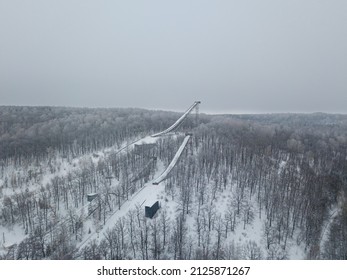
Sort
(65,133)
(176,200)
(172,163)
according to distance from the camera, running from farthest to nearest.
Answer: (65,133) < (172,163) < (176,200)

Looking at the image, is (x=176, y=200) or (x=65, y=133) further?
(x=65, y=133)

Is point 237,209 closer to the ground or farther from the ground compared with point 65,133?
closer to the ground

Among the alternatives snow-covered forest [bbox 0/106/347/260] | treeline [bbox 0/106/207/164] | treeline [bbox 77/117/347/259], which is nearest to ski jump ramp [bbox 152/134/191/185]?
snow-covered forest [bbox 0/106/347/260]


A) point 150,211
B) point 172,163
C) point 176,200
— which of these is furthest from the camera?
point 172,163

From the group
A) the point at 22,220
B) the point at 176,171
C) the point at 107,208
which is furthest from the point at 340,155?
the point at 22,220

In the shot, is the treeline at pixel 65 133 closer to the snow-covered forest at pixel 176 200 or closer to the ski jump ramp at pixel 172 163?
the snow-covered forest at pixel 176 200

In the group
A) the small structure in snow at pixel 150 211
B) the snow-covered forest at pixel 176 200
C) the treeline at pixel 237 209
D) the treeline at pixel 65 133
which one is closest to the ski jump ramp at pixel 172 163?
the snow-covered forest at pixel 176 200

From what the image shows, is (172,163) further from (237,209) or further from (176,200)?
(237,209)

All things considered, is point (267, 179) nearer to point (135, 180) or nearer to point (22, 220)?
point (135, 180)

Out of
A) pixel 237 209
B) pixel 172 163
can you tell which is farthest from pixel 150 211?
pixel 172 163
